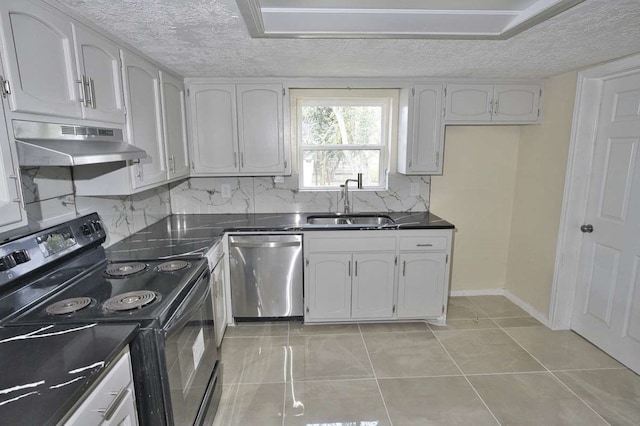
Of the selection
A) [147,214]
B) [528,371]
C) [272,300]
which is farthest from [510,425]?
[147,214]

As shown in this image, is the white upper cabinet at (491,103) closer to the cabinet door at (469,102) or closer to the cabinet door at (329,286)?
the cabinet door at (469,102)

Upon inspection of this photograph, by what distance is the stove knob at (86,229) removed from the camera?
192 cm

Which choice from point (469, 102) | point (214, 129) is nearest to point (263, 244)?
point (214, 129)

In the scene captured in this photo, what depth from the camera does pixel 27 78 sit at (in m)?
1.26

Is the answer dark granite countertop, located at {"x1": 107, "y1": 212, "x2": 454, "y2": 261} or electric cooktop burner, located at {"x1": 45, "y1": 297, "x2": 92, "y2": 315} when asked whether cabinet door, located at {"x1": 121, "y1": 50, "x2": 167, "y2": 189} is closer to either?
dark granite countertop, located at {"x1": 107, "y1": 212, "x2": 454, "y2": 261}

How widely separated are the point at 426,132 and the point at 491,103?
1.97ft

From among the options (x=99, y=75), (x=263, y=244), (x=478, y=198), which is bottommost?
(x=263, y=244)

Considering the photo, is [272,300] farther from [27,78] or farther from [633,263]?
[633,263]

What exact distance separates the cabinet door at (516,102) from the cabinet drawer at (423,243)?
120 cm

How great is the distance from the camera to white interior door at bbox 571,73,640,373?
7.79 ft

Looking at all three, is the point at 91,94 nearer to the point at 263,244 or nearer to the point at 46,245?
the point at 46,245

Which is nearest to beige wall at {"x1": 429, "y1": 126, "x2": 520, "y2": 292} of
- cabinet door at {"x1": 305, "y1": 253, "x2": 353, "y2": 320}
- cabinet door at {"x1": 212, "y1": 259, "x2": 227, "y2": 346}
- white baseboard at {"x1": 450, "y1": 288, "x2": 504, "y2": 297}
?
white baseboard at {"x1": 450, "y1": 288, "x2": 504, "y2": 297}

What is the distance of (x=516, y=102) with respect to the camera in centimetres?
304

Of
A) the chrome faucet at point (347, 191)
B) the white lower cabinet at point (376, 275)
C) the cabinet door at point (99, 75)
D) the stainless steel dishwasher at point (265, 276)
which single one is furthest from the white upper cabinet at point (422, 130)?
the cabinet door at point (99, 75)
